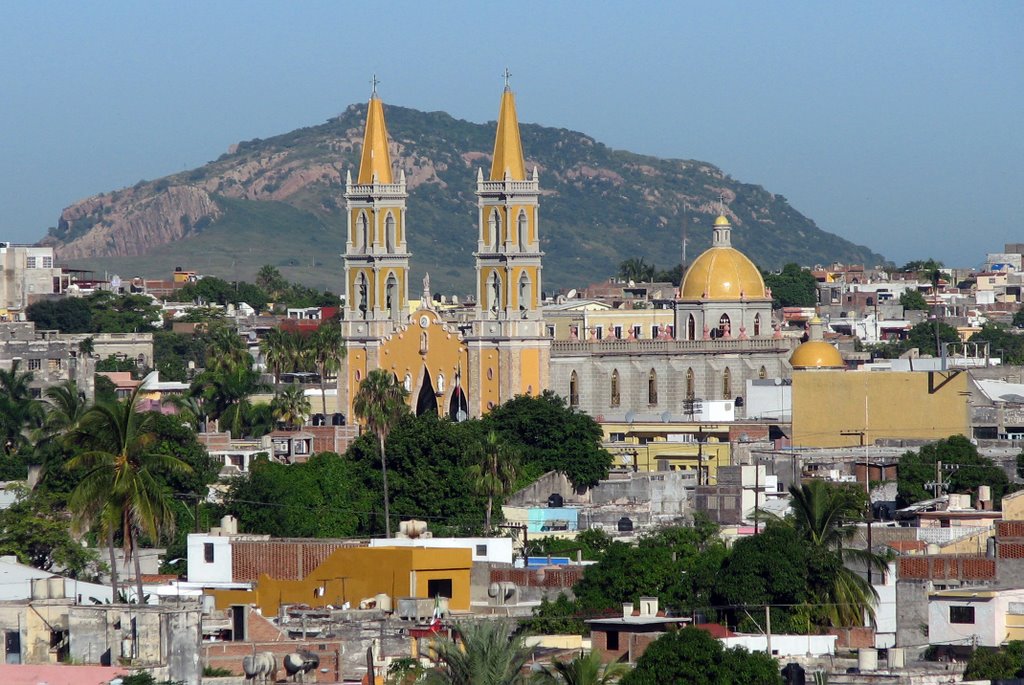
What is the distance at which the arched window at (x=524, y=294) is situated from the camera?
4409 inches

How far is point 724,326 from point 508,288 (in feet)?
46.3

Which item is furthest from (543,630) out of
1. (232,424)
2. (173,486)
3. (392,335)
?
(392,335)

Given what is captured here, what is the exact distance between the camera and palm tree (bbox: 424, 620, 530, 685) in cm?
3616

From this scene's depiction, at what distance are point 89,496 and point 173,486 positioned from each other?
23.9 meters

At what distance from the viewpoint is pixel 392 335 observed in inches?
4530

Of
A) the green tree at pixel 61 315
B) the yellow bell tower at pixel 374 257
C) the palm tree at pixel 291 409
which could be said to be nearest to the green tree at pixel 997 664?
the palm tree at pixel 291 409

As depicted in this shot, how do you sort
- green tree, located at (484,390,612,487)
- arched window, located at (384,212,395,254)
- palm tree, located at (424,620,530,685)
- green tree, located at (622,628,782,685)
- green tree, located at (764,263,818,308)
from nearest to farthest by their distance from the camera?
palm tree, located at (424,620,530,685), green tree, located at (622,628,782,685), green tree, located at (484,390,612,487), arched window, located at (384,212,395,254), green tree, located at (764,263,818,308)

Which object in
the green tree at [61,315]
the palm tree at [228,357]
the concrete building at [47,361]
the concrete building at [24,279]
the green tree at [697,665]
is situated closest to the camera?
the green tree at [697,665]

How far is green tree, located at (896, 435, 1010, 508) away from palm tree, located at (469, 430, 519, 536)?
10143 millimetres

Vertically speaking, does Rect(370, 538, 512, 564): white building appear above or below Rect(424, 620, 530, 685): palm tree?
above

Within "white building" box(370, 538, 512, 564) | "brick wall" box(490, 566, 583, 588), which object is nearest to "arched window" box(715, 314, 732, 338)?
"white building" box(370, 538, 512, 564)

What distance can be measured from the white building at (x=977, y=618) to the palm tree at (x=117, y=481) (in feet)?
46.4

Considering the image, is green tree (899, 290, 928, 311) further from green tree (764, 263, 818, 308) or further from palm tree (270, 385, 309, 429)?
palm tree (270, 385, 309, 429)

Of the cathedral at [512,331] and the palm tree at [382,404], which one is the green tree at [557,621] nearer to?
the palm tree at [382,404]
